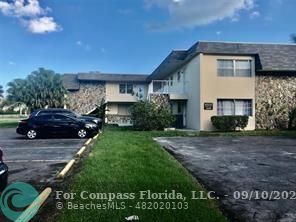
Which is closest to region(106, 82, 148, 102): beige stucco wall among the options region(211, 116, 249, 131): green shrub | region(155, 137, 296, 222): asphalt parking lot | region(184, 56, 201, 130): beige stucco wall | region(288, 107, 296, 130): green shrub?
region(184, 56, 201, 130): beige stucco wall

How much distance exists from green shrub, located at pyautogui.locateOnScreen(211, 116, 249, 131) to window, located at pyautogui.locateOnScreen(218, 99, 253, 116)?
95 centimetres

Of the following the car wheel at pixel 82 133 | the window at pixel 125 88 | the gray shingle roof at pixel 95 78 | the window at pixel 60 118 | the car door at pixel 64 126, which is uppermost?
the gray shingle roof at pixel 95 78

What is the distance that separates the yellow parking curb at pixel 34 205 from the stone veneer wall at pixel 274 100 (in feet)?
66.0

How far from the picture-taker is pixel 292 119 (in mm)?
23719

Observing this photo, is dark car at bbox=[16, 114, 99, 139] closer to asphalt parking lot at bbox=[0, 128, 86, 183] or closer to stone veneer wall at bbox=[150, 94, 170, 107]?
asphalt parking lot at bbox=[0, 128, 86, 183]

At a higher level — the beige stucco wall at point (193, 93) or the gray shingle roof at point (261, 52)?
the gray shingle roof at point (261, 52)

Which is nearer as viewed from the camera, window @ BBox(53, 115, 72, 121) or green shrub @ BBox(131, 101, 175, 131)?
window @ BBox(53, 115, 72, 121)

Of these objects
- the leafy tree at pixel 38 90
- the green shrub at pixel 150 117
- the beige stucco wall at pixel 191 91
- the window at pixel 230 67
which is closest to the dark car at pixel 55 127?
the green shrub at pixel 150 117

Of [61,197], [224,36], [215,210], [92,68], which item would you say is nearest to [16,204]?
[61,197]

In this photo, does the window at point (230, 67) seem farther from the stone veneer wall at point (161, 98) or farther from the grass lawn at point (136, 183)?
the grass lawn at point (136, 183)

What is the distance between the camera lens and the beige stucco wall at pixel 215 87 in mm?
22969

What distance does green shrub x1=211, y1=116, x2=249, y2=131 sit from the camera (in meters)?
22.4

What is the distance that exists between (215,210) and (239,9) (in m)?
20.7

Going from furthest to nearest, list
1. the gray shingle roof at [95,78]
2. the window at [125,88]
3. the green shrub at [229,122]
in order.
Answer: the window at [125,88] < the gray shingle roof at [95,78] < the green shrub at [229,122]
